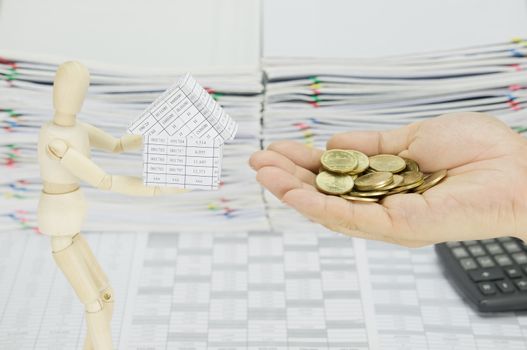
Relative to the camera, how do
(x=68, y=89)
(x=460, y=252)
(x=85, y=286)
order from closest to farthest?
1. (x=68, y=89)
2. (x=85, y=286)
3. (x=460, y=252)

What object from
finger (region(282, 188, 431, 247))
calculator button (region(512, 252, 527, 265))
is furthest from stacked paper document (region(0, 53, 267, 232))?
calculator button (region(512, 252, 527, 265))

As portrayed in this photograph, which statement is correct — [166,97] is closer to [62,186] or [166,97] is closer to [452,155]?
[62,186]

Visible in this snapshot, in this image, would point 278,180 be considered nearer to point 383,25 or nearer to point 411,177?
point 411,177

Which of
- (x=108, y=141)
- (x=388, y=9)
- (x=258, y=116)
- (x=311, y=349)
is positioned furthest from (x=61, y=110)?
(x=388, y=9)

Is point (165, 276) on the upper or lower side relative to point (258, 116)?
A: lower

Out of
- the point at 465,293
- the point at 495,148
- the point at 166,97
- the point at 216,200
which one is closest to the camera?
the point at 166,97

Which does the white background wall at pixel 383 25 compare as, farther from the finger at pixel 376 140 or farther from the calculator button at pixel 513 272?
the calculator button at pixel 513 272

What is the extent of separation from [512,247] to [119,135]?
776 millimetres

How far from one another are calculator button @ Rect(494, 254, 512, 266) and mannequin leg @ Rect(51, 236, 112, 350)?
2.41 feet

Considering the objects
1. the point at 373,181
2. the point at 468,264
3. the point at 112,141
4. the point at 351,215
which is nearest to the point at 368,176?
the point at 373,181

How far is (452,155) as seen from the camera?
1.24 metres

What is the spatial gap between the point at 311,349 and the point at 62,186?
53 centimetres

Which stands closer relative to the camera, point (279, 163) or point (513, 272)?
point (279, 163)

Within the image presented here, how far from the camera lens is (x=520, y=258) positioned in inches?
54.8
